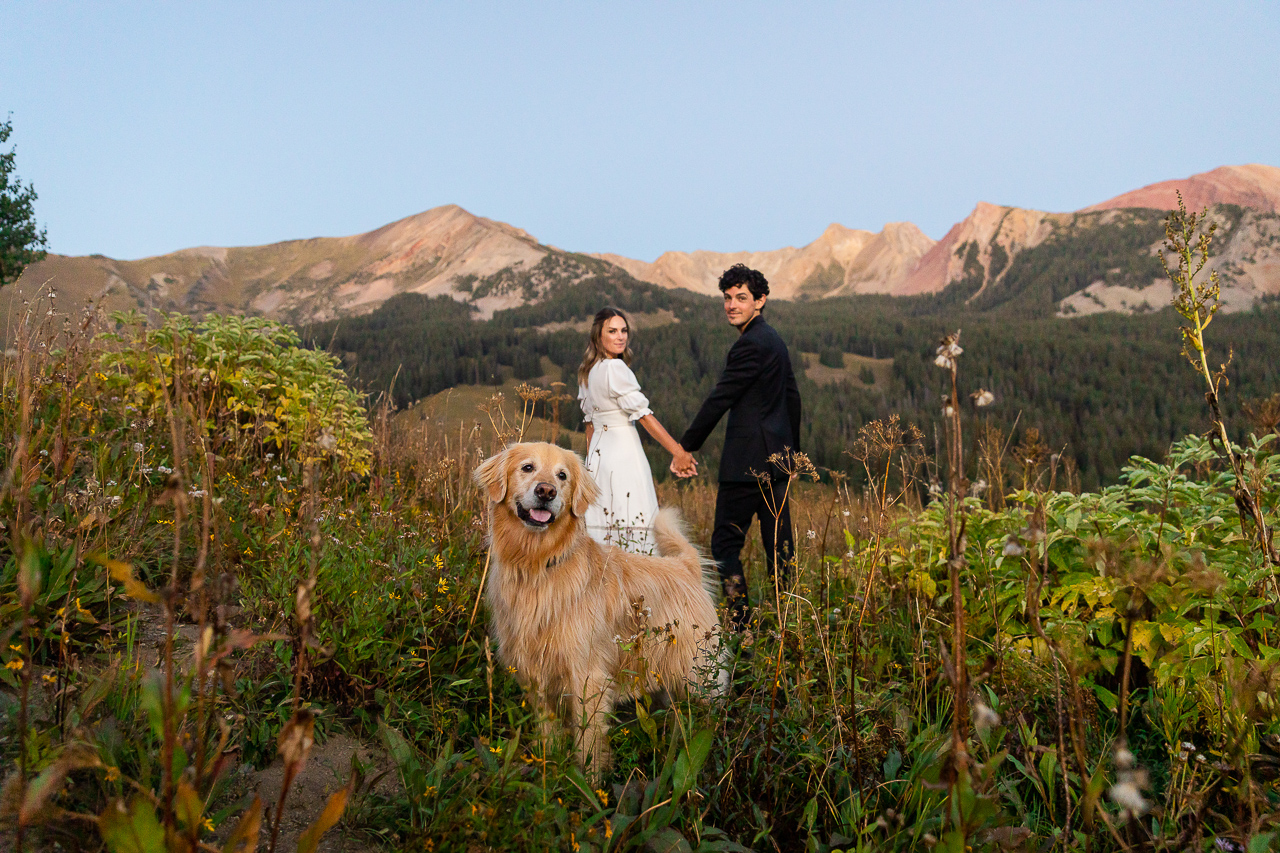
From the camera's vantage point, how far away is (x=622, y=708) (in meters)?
3.58

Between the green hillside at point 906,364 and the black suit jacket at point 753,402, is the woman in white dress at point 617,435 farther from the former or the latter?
the green hillside at point 906,364

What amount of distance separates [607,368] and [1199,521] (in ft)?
12.2

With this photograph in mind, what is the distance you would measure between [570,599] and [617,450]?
7.85 ft

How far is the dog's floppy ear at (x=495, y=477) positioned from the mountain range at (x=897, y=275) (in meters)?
115

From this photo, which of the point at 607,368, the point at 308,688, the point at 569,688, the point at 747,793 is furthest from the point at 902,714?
the point at 607,368

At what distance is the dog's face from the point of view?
3.01 meters

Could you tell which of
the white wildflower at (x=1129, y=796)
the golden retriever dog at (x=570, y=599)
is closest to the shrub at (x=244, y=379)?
the golden retriever dog at (x=570, y=599)

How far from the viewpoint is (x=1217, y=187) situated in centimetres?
14312

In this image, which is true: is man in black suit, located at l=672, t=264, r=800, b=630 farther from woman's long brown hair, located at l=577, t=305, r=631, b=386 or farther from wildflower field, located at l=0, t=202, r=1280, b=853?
woman's long brown hair, located at l=577, t=305, r=631, b=386

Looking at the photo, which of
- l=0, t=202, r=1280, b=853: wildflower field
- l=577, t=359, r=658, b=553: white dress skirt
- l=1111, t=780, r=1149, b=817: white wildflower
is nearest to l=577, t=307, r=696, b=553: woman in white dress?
l=577, t=359, r=658, b=553: white dress skirt

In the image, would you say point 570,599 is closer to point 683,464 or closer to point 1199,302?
point 683,464

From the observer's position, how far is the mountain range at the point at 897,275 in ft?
414

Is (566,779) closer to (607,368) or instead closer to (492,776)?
(492,776)

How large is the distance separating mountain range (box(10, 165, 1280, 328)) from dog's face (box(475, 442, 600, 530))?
4524 inches
